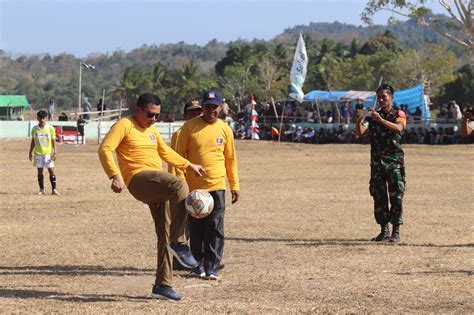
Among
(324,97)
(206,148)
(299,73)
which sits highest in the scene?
(299,73)

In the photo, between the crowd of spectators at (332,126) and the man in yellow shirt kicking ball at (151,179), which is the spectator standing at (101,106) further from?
the man in yellow shirt kicking ball at (151,179)

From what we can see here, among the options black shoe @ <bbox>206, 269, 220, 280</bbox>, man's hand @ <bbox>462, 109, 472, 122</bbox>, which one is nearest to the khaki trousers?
black shoe @ <bbox>206, 269, 220, 280</bbox>

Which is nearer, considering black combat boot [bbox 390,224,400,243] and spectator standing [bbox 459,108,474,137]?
spectator standing [bbox 459,108,474,137]

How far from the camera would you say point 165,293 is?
28.3ft

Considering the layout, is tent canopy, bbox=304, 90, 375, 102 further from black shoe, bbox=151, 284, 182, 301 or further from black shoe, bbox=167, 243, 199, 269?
black shoe, bbox=151, 284, 182, 301

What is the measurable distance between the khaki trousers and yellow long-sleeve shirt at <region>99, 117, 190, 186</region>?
6.5 inches

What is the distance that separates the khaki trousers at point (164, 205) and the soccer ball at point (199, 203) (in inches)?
6.2

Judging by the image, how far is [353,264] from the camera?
35.3ft

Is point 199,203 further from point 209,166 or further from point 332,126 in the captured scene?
point 332,126

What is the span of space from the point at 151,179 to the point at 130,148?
448mm

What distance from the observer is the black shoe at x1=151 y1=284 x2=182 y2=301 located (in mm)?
8625

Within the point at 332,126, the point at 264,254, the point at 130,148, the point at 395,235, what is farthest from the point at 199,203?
the point at 332,126

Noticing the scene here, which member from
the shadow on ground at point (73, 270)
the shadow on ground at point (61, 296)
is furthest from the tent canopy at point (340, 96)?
the shadow on ground at point (61, 296)

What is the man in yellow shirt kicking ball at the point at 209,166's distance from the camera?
1005cm
